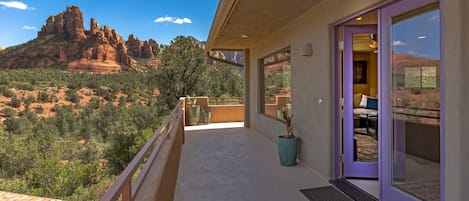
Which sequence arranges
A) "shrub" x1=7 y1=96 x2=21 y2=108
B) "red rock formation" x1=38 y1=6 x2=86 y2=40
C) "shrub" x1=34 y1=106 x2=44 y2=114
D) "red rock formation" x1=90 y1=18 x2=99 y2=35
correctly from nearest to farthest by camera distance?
1. "shrub" x1=34 y1=106 x2=44 y2=114
2. "shrub" x1=7 y1=96 x2=21 y2=108
3. "red rock formation" x1=38 y1=6 x2=86 y2=40
4. "red rock formation" x1=90 y1=18 x2=99 y2=35

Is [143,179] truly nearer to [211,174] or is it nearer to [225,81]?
[211,174]

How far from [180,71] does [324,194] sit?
35.6 feet

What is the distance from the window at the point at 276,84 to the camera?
6.03 meters

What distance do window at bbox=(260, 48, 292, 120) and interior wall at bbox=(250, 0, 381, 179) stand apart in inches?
17.5

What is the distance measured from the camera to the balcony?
2225 mm

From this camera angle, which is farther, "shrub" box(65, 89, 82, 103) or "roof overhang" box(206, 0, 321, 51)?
"shrub" box(65, 89, 82, 103)

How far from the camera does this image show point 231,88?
1738 centimetres

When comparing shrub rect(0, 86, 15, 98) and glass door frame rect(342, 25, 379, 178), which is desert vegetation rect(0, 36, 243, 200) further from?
glass door frame rect(342, 25, 379, 178)

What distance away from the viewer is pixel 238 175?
4340 millimetres

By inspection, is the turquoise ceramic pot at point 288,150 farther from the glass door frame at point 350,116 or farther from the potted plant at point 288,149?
the glass door frame at point 350,116

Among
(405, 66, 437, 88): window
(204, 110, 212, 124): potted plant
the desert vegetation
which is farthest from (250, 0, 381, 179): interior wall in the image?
the desert vegetation

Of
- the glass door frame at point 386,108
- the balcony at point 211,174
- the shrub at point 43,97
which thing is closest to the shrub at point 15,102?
the shrub at point 43,97

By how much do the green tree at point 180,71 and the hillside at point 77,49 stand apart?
24.4 feet

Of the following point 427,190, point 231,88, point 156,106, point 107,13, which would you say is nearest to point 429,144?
point 427,190
